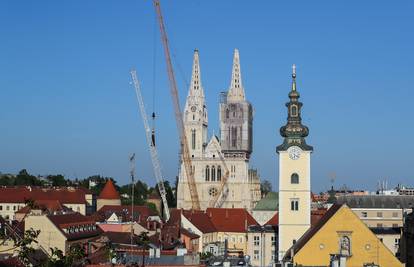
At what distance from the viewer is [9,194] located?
144 metres

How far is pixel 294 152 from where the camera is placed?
2982 inches

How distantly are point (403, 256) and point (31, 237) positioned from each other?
5900 centimetres

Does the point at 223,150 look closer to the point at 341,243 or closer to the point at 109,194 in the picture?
the point at 109,194

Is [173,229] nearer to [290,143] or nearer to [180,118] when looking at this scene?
[290,143]

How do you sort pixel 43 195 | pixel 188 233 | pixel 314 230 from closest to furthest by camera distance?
pixel 314 230 → pixel 188 233 → pixel 43 195

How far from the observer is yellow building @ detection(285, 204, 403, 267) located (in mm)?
55062

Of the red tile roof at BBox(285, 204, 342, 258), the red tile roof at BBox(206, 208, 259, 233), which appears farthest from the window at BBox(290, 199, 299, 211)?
the red tile roof at BBox(206, 208, 259, 233)

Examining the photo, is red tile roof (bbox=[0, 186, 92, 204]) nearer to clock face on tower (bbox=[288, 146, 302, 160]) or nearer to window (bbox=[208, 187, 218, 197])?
window (bbox=[208, 187, 218, 197])

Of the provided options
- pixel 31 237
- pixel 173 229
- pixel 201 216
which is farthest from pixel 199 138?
pixel 31 237

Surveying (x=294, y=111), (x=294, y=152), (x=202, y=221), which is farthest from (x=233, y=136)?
(x=294, y=152)

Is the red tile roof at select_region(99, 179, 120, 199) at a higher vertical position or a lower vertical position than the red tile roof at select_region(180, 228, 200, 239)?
higher

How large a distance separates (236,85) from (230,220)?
56588mm

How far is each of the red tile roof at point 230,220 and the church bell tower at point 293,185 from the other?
4110 cm

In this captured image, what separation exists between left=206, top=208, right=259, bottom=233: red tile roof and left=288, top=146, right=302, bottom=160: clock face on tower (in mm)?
42701
